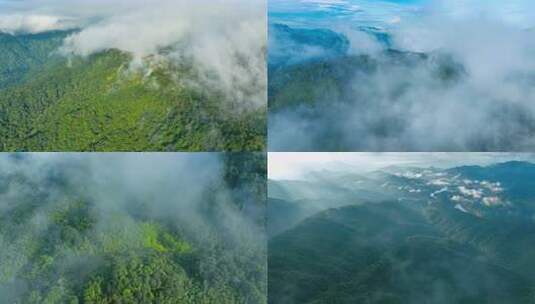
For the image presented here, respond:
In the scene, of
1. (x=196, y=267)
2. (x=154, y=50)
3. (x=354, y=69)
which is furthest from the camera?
(x=154, y=50)

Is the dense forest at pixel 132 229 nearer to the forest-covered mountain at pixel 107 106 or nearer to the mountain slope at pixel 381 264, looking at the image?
the forest-covered mountain at pixel 107 106

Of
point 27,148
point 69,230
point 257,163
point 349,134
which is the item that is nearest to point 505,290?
point 349,134

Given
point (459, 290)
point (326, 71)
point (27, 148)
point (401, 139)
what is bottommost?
point (459, 290)

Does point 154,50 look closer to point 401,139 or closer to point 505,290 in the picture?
point 401,139

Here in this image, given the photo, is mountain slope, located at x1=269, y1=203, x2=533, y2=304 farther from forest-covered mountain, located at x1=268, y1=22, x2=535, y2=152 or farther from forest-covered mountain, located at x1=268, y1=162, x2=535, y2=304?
Answer: forest-covered mountain, located at x1=268, y1=22, x2=535, y2=152

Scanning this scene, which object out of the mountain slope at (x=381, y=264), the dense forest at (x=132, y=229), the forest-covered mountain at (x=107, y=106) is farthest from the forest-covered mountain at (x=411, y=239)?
the forest-covered mountain at (x=107, y=106)

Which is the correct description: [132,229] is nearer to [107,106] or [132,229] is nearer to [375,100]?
[107,106]

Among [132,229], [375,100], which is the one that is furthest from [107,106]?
[375,100]

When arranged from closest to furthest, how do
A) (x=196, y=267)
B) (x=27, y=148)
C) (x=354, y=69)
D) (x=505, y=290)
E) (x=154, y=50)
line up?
1. (x=354, y=69)
2. (x=505, y=290)
3. (x=196, y=267)
4. (x=27, y=148)
5. (x=154, y=50)
